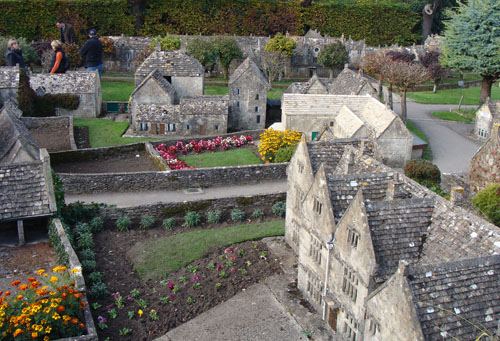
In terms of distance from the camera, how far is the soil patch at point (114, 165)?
37.5m

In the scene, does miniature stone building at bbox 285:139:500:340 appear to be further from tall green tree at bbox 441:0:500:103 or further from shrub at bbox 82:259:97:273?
tall green tree at bbox 441:0:500:103

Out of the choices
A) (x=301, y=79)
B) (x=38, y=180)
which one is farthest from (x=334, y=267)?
(x=301, y=79)

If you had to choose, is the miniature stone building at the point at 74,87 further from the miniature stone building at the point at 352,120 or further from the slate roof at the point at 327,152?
the slate roof at the point at 327,152

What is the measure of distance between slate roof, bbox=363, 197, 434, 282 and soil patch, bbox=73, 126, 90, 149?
30810 mm

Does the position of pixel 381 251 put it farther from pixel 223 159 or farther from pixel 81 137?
pixel 81 137

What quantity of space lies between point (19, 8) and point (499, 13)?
62258 millimetres

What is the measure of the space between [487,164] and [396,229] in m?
17.3

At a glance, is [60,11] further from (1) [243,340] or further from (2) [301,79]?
(1) [243,340]

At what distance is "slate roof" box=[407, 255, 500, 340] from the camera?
1484cm

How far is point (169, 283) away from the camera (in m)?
24.2

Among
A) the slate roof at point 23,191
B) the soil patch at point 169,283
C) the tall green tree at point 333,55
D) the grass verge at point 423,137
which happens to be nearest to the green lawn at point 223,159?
the soil patch at point 169,283

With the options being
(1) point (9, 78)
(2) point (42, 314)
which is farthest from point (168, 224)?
(1) point (9, 78)

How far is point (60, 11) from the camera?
77250 millimetres

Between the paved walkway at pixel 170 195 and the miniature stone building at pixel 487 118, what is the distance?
21.9m
